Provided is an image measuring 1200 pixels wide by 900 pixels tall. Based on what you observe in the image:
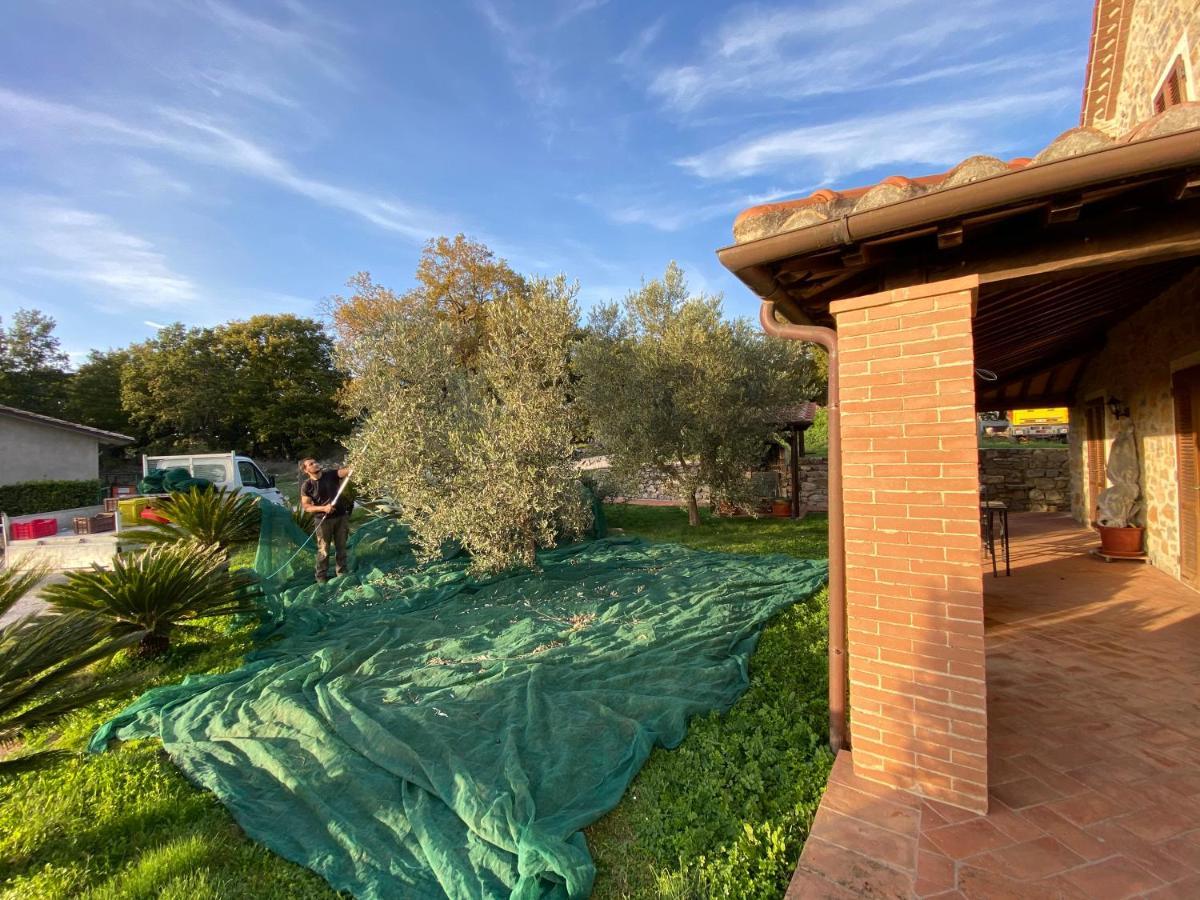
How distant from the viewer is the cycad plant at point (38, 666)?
101 inches

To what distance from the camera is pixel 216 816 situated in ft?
9.39

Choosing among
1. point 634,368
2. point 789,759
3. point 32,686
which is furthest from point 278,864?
point 634,368

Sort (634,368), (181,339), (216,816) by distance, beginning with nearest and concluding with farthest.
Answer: (216,816) < (634,368) < (181,339)

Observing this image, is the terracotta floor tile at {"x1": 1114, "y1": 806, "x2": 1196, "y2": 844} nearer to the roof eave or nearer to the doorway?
the roof eave

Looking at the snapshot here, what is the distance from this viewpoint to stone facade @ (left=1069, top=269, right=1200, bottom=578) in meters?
4.93

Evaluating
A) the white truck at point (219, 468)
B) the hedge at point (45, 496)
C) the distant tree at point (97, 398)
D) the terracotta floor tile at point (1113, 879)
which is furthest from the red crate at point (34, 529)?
the distant tree at point (97, 398)

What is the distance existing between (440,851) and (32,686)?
6.89 feet

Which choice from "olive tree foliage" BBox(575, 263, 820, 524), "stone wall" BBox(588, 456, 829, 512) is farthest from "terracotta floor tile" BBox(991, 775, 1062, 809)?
"stone wall" BBox(588, 456, 829, 512)

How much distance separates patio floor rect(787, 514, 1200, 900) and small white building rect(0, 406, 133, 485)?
2405 cm

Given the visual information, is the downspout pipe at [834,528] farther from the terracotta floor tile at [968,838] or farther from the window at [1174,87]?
the window at [1174,87]

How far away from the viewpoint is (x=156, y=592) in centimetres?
523

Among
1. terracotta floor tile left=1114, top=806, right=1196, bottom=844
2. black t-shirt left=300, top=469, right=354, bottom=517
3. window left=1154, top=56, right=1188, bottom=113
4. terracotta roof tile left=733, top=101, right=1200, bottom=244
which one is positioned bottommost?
terracotta floor tile left=1114, top=806, right=1196, bottom=844

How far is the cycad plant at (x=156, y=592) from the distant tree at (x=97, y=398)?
3355cm

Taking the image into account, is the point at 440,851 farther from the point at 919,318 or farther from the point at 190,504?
the point at 190,504
